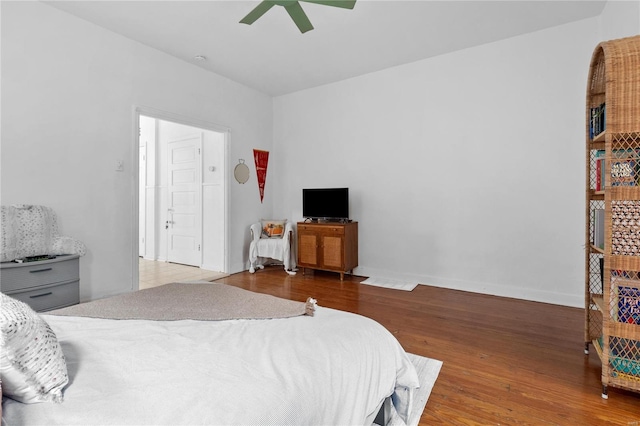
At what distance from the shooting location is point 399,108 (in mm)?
4281

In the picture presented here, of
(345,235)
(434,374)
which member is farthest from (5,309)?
(345,235)

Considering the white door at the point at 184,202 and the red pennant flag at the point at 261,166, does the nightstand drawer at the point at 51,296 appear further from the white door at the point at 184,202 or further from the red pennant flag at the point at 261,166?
the red pennant flag at the point at 261,166

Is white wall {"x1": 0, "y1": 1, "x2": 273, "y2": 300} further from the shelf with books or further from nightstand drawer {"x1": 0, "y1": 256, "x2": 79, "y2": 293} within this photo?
the shelf with books

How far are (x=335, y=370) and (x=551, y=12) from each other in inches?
149

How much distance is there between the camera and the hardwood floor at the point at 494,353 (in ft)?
5.41

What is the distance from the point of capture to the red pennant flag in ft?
16.9

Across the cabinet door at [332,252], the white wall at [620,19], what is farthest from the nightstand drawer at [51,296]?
the white wall at [620,19]

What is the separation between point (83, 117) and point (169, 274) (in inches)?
93.9

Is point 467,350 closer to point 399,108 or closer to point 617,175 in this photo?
point 617,175

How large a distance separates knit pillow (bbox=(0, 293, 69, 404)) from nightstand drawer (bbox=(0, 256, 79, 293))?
2.12 m

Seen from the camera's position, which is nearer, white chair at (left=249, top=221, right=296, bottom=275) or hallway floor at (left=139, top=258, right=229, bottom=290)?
hallway floor at (left=139, top=258, right=229, bottom=290)

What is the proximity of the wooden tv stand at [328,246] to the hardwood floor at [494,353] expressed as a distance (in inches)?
18.5

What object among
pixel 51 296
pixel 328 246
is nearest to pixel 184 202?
pixel 328 246

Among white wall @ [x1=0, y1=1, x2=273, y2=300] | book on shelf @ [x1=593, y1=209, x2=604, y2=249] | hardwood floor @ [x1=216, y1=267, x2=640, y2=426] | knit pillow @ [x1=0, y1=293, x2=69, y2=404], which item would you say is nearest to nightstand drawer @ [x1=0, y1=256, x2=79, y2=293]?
white wall @ [x1=0, y1=1, x2=273, y2=300]
